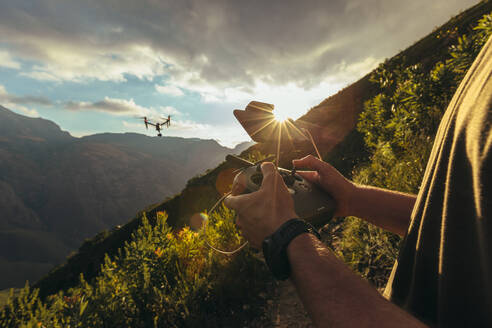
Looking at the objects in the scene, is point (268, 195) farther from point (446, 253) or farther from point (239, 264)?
point (239, 264)

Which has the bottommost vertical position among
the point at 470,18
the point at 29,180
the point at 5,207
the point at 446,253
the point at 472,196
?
the point at 5,207

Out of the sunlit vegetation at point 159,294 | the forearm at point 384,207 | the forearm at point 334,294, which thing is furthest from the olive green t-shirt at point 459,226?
the sunlit vegetation at point 159,294

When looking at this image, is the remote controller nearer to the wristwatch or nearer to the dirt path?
the wristwatch

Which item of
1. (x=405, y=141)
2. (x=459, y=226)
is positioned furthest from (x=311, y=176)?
(x=405, y=141)

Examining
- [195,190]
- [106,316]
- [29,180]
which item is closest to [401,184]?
[106,316]

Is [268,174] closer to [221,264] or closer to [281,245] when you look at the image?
[281,245]

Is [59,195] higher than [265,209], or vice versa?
[265,209]

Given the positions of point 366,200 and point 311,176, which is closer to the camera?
point 366,200
